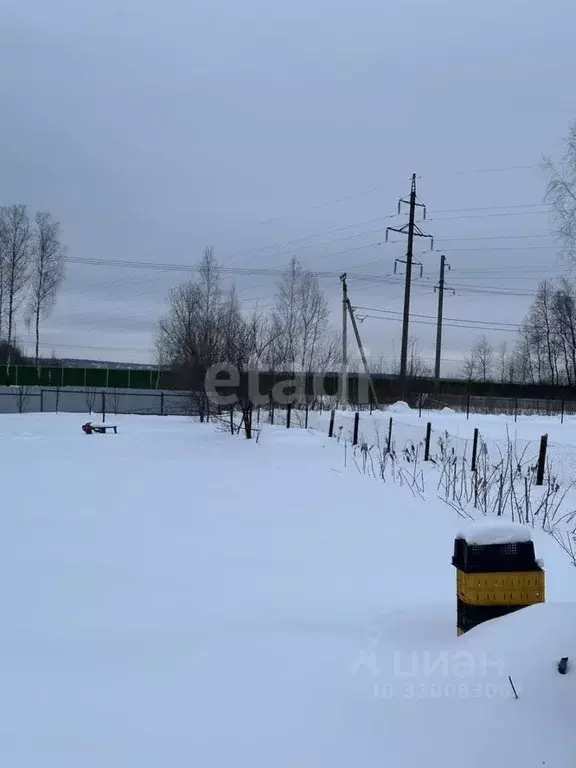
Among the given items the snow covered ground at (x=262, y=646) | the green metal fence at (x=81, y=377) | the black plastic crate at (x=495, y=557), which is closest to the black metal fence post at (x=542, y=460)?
the snow covered ground at (x=262, y=646)

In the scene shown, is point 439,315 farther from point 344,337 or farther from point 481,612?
point 481,612

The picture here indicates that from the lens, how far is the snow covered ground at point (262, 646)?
221cm

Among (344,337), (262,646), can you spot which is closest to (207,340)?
(344,337)

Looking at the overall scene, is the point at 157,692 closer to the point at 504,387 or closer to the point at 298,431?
the point at 298,431

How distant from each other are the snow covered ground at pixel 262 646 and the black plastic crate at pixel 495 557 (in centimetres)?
23

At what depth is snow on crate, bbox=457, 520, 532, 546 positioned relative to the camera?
2857mm

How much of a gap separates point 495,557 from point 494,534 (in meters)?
0.10

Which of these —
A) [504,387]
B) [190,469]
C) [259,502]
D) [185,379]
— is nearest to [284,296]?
[185,379]

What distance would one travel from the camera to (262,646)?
124 inches

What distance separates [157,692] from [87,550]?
9.70 feet

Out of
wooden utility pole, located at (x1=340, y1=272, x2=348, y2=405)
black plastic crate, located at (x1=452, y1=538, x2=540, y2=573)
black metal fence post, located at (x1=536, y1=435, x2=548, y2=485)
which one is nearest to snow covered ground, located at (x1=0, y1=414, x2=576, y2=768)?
black plastic crate, located at (x1=452, y1=538, x2=540, y2=573)

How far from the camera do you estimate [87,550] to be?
17.6ft

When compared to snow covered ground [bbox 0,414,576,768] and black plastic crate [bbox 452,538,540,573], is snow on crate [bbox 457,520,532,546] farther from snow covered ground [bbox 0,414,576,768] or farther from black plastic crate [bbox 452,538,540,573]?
snow covered ground [bbox 0,414,576,768]

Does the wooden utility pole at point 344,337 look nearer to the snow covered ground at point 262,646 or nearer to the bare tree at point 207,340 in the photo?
the bare tree at point 207,340
